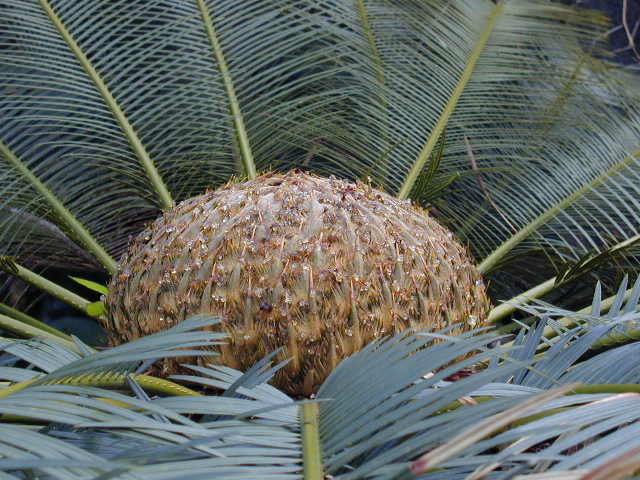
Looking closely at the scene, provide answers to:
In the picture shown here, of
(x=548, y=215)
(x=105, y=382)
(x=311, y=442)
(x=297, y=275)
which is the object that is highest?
(x=548, y=215)

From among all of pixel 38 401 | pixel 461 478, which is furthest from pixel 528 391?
pixel 38 401

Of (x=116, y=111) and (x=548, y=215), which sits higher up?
(x=116, y=111)

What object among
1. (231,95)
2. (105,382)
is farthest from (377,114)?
(105,382)

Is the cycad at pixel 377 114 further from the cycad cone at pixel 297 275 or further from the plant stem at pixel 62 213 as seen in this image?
the cycad cone at pixel 297 275

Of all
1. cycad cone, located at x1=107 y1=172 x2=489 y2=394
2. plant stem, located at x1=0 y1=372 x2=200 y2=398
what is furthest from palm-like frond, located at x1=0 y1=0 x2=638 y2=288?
plant stem, located at x1=0 y1=372 x2=200 y2=398

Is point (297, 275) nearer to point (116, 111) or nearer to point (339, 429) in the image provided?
point (339, 429)

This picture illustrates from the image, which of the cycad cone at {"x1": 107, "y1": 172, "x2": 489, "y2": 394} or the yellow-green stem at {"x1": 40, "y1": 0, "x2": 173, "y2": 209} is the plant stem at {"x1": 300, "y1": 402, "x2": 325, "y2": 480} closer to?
the cycad cone at {"x1": 107, "y1": 172, "x2": 489, "y2": 394}
